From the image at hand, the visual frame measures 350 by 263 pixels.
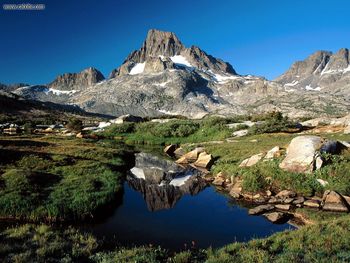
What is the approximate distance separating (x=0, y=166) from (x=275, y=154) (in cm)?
3114

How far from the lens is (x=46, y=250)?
642 inches

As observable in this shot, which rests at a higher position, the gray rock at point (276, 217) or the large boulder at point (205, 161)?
the large boulder at point (205, 161)

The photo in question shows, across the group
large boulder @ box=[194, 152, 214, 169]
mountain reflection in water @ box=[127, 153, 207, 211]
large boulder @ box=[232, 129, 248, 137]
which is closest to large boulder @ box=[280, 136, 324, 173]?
mountain reflection in water @ box=[127, 153, 207, 211]

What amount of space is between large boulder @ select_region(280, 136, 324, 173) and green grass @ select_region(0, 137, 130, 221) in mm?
17828

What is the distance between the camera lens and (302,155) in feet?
108

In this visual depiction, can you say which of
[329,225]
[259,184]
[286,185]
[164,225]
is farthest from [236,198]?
[329,225]

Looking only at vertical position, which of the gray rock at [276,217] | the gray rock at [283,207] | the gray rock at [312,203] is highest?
the gray rock at [312,203]

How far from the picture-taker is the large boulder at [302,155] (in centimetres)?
3183

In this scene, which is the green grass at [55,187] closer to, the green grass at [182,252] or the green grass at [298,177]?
the green grass at [182,252]

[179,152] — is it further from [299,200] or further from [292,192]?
[299,200]

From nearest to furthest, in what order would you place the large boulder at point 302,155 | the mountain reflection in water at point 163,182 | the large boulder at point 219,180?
the mountain reflection in water at point 163,182 → the large boulder at point 302,155 → the large boulder at point 219,180

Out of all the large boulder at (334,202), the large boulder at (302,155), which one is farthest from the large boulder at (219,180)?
the large boulder at (334,202)

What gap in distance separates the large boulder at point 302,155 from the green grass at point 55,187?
17.8 meters

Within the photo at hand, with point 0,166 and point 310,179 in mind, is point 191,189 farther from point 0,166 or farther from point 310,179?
point 0,166
